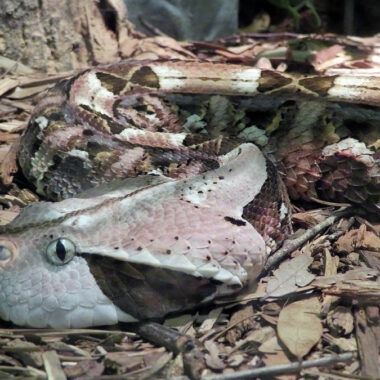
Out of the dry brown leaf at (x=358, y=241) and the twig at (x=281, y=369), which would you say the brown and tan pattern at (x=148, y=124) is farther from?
the twig at (x=281, y=369)

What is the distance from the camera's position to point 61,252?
129 inches

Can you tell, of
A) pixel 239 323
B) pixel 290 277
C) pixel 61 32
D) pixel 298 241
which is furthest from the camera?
pixel 61 32

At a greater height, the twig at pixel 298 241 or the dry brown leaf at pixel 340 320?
the twig at pixel 298 241

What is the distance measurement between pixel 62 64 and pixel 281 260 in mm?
3646

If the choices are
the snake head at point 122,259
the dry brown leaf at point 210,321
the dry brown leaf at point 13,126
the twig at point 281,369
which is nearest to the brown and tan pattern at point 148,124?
the dry brown leaf at point 13,126

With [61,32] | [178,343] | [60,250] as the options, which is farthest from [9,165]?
[178,343]

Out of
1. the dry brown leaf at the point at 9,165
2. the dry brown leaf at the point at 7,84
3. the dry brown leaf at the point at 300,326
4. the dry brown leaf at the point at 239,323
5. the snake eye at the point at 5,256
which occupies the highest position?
the dry brown leaf at the point at 7,84

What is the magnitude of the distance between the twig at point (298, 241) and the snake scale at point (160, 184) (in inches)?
3.1

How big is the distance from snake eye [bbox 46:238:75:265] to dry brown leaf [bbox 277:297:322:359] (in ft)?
4.09

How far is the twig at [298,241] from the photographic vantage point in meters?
3.86

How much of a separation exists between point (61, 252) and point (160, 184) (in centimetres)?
83

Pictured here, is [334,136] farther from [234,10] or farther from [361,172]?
[234,10]

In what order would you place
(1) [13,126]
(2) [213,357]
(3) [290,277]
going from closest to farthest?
(2) [213,357]
(3) [290,277]
(1) [13,126]

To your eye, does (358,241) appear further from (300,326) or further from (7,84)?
(7,84)
